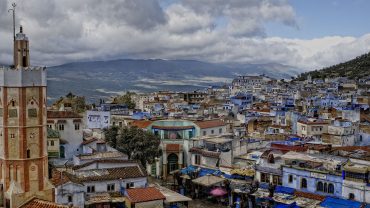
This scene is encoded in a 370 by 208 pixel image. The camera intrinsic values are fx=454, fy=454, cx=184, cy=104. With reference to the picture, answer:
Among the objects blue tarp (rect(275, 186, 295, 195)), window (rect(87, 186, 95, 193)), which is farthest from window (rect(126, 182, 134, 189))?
blue tarp (rect(275, 186, 295, 195))

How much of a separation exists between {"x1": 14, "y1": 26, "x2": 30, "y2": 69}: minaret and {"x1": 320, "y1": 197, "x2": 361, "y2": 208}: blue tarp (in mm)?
21305

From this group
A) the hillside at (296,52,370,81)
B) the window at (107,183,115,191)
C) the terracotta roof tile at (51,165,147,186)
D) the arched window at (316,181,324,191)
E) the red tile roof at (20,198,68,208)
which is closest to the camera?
the red tile roof at (20,198,68,208)

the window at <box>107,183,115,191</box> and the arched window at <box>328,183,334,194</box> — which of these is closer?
the arched window at <box>328,183,334,194</box>

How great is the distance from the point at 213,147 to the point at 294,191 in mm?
12779

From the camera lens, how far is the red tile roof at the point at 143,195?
31.1m

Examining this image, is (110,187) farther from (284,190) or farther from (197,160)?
(197,160)

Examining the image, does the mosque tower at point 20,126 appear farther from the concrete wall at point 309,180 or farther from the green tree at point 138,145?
the green tree at point 138,145

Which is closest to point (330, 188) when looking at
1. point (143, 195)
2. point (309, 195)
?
point (309, 195)

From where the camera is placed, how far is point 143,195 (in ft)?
104

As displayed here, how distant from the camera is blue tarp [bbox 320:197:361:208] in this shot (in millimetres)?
29703

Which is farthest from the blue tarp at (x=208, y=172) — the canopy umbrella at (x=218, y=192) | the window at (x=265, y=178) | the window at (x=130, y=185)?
the window at (x=130, y=185)

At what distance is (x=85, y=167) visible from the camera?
114 ft

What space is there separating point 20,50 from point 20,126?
10.6 ft

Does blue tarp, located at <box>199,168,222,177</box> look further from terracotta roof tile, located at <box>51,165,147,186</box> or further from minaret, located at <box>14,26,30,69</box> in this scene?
minaret, located at <box>14,26,30,69</box>
